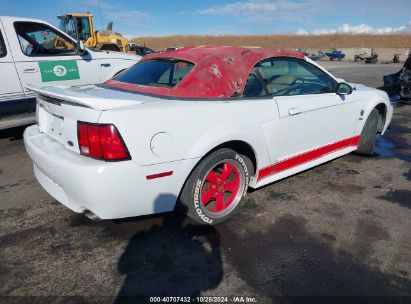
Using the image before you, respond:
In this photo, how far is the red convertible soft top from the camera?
2986 mm

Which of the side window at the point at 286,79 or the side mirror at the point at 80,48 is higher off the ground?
the side mirror at the point at 80,48

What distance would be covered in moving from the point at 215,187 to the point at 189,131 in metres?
0.73

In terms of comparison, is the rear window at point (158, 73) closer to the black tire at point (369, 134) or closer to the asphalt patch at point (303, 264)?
the asphalt patch at point (303, 264)

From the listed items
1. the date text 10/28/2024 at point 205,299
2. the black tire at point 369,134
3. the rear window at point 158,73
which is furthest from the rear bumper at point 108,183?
the black tire at point 369,134

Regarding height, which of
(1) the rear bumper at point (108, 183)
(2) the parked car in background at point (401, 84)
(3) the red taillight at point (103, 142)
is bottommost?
(2) the parked car in background at point (401, 84)

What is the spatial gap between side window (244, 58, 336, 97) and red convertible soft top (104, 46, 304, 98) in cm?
9

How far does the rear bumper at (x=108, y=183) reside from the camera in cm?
A: 240

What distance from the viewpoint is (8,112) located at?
541 centimetres

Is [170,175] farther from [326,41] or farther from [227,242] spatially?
[326,41]

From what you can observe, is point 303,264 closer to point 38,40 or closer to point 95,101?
point 95,101

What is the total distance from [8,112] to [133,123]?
13.2 feet

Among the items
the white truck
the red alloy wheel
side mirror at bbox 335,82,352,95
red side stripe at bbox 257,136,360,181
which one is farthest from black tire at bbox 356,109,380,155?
the white truck

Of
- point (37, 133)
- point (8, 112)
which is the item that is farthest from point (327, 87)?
point (8, 112)

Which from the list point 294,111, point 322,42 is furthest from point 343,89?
point 322,42
